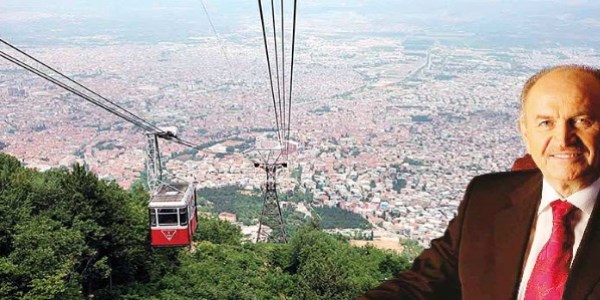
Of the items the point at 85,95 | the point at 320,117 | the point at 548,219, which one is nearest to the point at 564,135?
the point at 548,219

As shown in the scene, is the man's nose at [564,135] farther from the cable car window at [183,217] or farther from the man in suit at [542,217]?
the cable car window at [183,217]

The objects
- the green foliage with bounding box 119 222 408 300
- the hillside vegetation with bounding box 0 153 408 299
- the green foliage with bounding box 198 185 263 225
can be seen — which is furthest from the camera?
the green foliage with bounding box 198 185 263 225

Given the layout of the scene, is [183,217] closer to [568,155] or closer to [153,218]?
[153,218]

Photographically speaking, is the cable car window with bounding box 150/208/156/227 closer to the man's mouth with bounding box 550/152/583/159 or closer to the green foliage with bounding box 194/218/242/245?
the man's mouth with bounding box 550/152/583/159

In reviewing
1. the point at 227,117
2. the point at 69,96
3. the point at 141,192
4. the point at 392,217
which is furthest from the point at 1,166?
the point at 69,96

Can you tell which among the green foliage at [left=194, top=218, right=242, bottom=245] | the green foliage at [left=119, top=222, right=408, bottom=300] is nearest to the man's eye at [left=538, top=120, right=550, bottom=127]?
the green foliage at [left=119, top=222, right=408, bottom=300]
